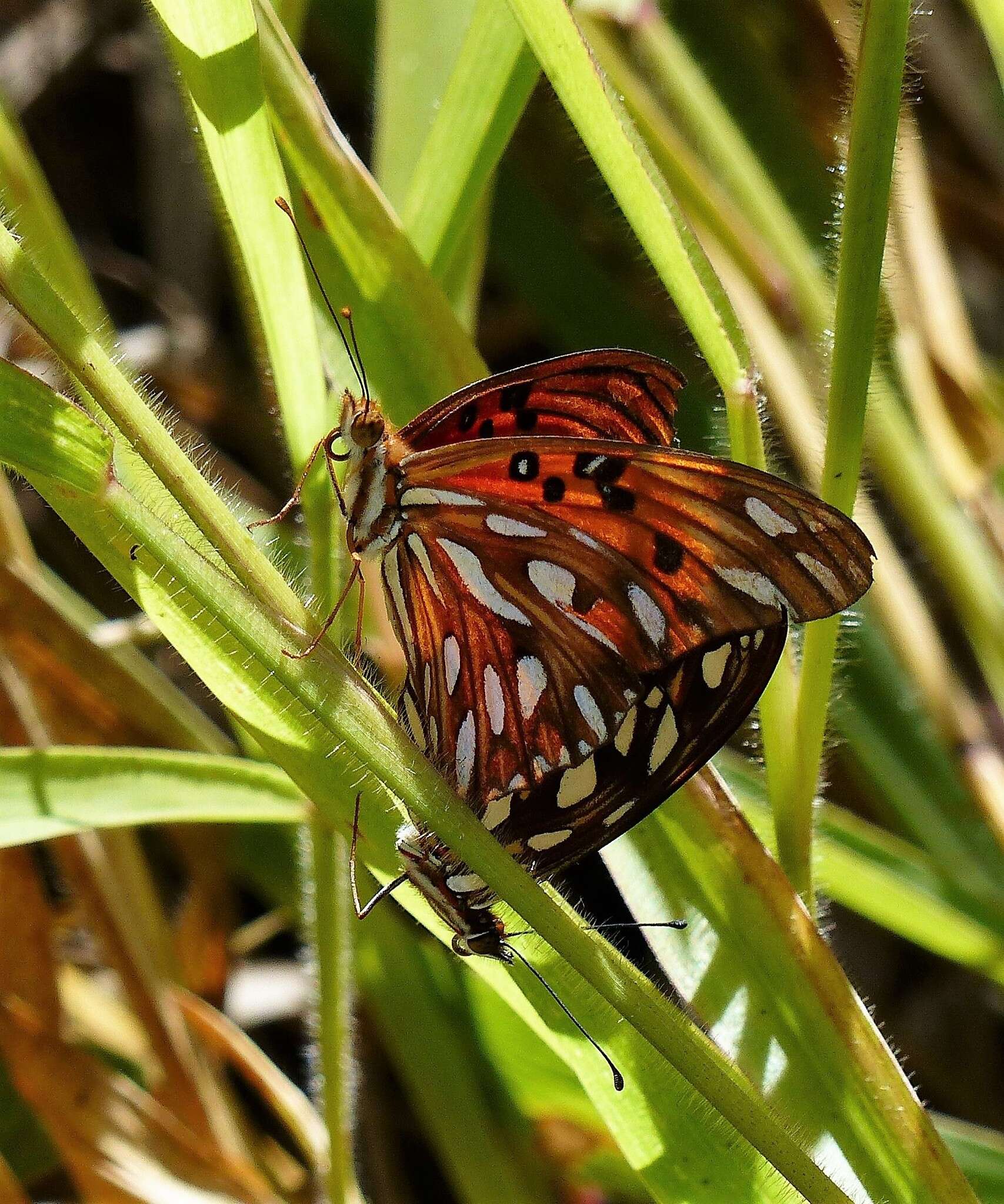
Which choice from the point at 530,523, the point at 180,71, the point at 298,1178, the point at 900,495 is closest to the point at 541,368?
the point at 530,523

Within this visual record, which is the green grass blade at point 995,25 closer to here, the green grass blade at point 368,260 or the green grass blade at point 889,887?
the green grass blade at point 368,260

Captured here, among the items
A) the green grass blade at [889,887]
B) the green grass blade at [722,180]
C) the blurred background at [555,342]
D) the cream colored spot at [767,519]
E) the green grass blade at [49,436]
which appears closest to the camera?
the green grass blade at [49,436]

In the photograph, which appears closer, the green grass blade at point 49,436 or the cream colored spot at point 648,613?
the green grass blade at point 49,436

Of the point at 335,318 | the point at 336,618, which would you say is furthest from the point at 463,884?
the point at 335,318

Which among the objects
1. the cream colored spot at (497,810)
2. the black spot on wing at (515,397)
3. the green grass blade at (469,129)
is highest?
the green grass blade at (469,129)

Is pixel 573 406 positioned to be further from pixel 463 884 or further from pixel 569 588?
pixel 463 884

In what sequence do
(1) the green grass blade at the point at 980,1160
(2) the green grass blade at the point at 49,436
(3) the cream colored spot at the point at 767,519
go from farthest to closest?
(1) the green grass blade at the point at 980,1160 → (3) the cream colored spot at the point at 767,519 → (2) the green grass blade at the point at 49,436

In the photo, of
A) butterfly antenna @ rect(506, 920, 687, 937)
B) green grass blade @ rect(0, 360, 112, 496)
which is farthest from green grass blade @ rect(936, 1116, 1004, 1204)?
green grass blade @ rect(0, 360, 112, 496)

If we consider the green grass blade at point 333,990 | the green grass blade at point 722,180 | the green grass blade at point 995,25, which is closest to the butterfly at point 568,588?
the green grass blade at point 333,990
